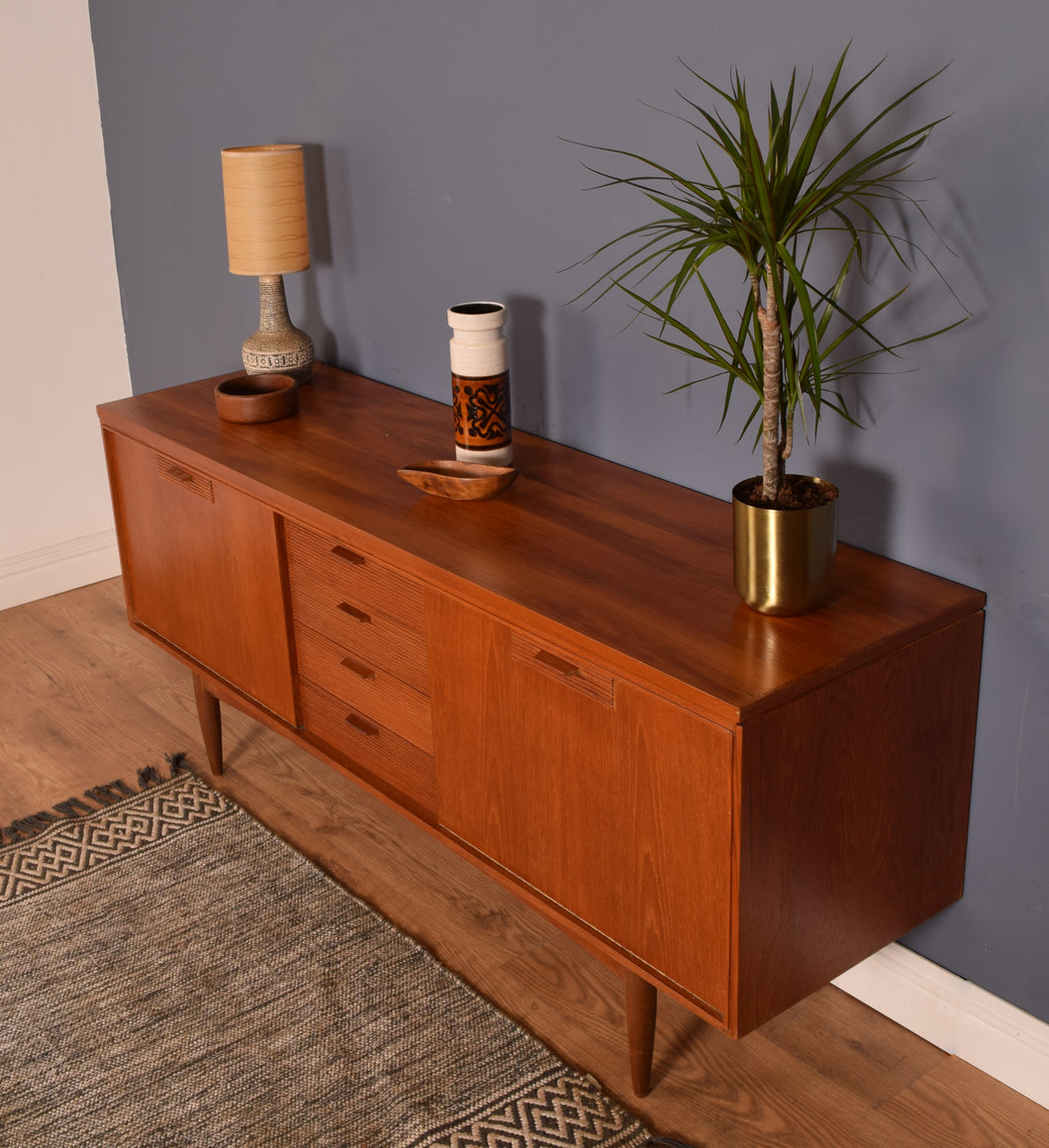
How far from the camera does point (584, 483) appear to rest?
2129 millimetres

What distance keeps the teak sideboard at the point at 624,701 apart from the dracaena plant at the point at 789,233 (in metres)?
0.24

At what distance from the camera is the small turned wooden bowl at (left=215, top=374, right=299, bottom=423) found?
96.3 inches

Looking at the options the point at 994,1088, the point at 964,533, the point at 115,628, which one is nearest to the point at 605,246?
the point at 964,533

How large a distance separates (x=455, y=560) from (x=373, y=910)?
77cm

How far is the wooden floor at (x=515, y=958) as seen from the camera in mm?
1855

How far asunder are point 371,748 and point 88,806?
32.1 inches

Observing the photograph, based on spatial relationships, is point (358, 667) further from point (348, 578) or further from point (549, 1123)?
point (549, 1123)

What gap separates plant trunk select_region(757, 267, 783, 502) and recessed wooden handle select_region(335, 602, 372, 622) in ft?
2.29

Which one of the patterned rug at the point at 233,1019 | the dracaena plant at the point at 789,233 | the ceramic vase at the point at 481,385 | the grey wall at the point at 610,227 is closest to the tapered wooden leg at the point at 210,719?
the patterned rug at the point at 233,1019

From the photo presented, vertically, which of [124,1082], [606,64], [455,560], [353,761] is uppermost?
[606,64]

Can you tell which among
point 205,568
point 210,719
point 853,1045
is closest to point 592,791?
point 853,1045

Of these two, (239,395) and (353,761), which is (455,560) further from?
(239,395)

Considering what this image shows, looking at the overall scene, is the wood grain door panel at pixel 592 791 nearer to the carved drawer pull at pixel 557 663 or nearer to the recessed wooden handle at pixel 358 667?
A: the carved drawer pull at pixel 557 663

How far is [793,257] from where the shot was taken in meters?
1.71
